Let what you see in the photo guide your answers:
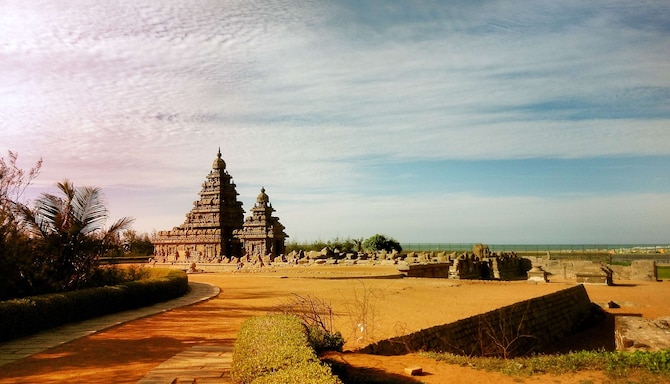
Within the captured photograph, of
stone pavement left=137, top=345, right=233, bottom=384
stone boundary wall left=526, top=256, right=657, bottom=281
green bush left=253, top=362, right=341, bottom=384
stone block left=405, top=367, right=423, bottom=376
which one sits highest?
green bush left=253, top=362, right=341, bottom=384

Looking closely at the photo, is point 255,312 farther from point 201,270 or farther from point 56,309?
point 201,270

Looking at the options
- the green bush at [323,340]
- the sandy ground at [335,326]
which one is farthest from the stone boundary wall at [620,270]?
the green bush at [323,340]

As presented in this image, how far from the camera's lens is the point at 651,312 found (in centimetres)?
1862

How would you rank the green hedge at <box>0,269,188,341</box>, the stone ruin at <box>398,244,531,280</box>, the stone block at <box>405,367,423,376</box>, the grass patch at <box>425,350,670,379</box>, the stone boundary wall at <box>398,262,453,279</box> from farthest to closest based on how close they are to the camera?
the stone ruin at <box>398,244,531,280</box> → the stone boundary wall at <box>398,262,453,279</box> → the green hedge at <box>0,269,188,341</box> → the grass patch at <box>425,350,670,379</box> → the stone block at <box>405,367,423,376</box>

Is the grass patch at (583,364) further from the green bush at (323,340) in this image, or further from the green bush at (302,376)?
the green bush at (302,376)

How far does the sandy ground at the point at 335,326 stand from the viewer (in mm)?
7020

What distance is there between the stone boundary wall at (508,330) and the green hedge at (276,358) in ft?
7.93

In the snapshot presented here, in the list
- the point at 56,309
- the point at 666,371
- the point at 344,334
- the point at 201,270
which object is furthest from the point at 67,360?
the point at 201,270

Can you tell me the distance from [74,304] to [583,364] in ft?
32.9

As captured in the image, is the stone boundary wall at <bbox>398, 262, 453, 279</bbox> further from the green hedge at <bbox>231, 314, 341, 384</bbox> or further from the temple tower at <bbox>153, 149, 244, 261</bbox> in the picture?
the green hedge at <bbox>231, 314, 341, 384</bbox>

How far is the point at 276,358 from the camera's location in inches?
224

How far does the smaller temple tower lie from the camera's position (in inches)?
1414

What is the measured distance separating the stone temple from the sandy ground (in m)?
16.1

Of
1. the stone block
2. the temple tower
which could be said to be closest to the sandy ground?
the stone block
